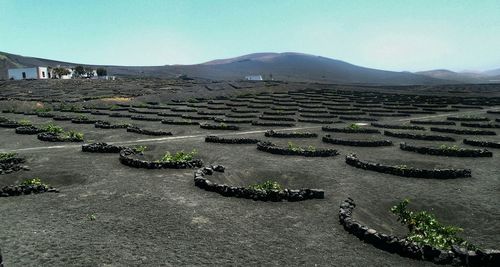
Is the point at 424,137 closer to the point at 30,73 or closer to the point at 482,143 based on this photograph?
the point at 482,143

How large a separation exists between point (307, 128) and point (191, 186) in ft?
88.9

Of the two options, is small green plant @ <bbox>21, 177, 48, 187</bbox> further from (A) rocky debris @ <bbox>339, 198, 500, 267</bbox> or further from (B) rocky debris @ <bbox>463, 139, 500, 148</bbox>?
(B) rocky debris @ <bbox>463, 139, 500, 148</bbox>

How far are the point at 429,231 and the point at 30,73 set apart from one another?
15753 cm

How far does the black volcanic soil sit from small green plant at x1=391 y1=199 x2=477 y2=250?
665 mm

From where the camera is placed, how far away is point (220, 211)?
1847cm

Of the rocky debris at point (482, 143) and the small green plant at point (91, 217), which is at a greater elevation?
the rocky debris at point (482, 143)

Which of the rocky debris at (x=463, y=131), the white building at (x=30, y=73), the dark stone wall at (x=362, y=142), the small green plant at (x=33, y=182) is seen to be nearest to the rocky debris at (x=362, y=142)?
the dark stone wall at (x=362, y=142)

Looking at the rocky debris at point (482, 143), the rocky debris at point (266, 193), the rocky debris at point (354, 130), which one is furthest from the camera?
the rocky debris at point (354, 130)

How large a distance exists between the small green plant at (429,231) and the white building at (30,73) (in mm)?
151773

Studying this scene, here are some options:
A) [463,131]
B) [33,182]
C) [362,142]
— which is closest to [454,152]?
[362,142]

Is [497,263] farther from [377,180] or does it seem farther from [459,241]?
[377,180]

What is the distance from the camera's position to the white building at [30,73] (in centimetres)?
14388

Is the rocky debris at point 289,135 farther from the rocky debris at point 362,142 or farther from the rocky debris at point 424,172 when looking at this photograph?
the rocky debris at point 424,172

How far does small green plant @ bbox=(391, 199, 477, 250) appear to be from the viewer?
14.2 meters
